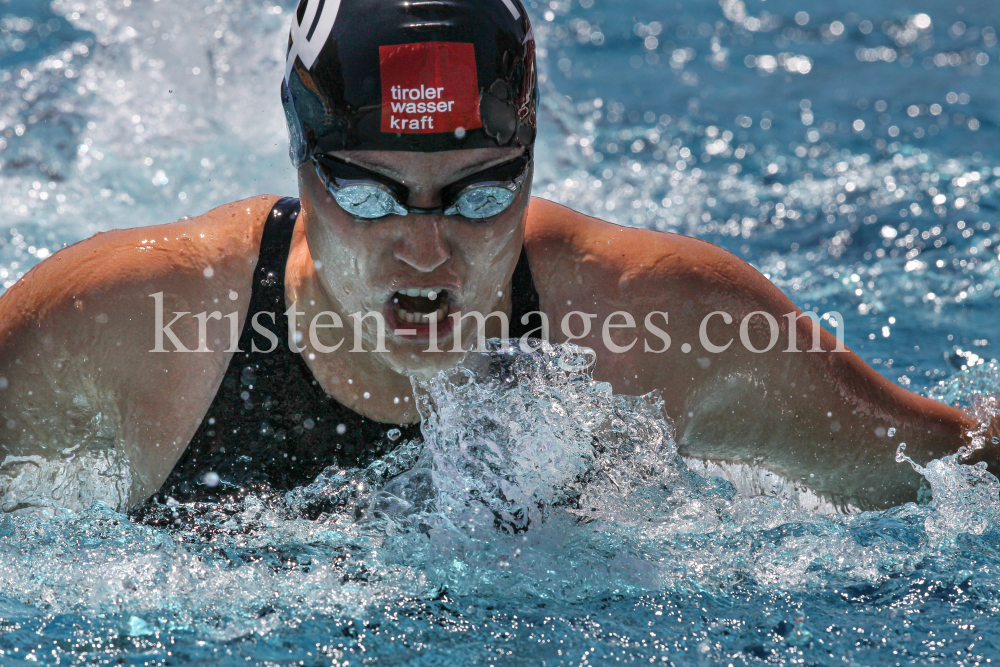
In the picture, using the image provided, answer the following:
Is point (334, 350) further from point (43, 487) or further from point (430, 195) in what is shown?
point (43, 487)

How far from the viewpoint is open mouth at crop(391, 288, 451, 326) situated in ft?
6.36

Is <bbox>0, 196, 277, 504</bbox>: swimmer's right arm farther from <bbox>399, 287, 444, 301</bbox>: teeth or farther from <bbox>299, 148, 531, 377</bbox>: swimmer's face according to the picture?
<bbox>399, 287, 444, 301</bbox>: teeth

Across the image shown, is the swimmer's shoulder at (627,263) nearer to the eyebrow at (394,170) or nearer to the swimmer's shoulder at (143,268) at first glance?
the eyebrow at (394,170)

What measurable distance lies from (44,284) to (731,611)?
1620 mm

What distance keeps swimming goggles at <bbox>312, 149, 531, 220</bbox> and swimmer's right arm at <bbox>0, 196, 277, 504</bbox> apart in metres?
0.44

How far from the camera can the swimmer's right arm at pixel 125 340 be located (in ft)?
7.01

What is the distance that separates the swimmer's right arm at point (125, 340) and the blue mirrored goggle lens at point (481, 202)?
604 millimetres

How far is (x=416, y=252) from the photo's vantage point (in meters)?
1.89

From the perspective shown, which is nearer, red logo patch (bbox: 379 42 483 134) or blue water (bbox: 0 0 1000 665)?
red logo patch (bbox: 379 42 483 134)

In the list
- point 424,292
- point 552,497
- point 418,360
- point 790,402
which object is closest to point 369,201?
point 424,292

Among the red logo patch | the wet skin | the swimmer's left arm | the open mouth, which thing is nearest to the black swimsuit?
the wet skin

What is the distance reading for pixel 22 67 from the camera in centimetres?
608

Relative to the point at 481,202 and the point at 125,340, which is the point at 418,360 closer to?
the point at 481,202

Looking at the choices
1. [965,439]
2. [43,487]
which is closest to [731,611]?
[965,439]
